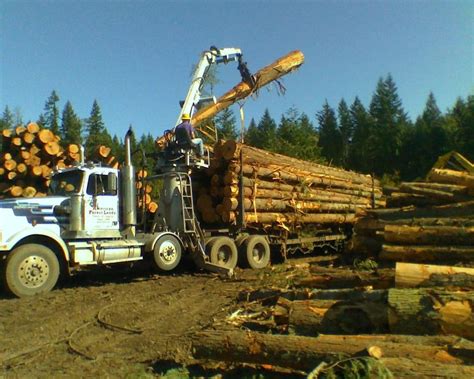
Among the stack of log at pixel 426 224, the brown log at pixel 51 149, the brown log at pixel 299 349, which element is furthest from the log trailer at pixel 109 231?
the brown log at pixel 299 349

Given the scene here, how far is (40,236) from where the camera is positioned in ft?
31.6

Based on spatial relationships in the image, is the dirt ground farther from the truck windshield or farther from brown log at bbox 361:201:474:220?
brown log at bbox 361:201:474:220

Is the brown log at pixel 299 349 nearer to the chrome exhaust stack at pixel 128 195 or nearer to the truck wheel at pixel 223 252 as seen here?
the chrome exhaust stack at pixel 128 195

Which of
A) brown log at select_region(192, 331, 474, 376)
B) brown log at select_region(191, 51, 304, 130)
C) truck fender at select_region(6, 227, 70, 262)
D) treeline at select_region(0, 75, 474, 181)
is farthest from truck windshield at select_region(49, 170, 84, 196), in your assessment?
treeline at select_region(0, 75, 474, 181)

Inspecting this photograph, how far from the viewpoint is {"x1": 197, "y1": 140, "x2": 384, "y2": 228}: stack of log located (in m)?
13.1

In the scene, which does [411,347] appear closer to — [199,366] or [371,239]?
[199,366]

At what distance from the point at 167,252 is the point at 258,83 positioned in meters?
7.04

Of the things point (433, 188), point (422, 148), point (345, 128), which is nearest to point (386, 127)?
point (422, 148)

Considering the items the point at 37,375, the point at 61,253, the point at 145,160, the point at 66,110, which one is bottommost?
the point at 37,375

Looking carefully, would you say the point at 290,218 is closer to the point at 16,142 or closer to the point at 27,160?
the point at 27,160

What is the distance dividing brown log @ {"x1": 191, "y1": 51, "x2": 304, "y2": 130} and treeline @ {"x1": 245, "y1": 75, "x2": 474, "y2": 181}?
82.1 feet

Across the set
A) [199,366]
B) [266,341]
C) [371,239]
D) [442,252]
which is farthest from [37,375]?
[371,239]

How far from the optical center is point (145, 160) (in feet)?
40.5

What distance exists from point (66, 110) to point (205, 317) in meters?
66.7
